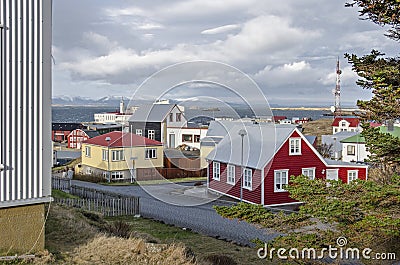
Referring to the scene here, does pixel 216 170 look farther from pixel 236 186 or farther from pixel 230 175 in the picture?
pixel 236 186

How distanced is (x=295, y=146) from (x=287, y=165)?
101cm

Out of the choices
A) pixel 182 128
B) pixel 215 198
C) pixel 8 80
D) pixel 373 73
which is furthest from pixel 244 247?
pixel 215 198

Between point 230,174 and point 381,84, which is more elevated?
point 381,84

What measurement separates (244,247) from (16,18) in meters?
9.15

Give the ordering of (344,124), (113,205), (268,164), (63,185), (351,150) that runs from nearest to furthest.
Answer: (113,205)
(268,164)
(63,185)
(351,150)
(344,124)

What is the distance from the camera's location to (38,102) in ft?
26.8

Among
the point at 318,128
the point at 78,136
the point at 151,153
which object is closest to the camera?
the point at 151,153

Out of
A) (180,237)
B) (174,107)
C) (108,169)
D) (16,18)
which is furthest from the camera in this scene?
(108,169)

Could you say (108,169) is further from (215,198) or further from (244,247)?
(244,247)

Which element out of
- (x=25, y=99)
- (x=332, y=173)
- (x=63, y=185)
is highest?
(x=25, y=99)

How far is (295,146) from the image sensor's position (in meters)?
22.9

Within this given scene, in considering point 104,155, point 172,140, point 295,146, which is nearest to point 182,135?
point 172,140

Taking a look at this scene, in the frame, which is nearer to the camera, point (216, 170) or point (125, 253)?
point (125, 253)

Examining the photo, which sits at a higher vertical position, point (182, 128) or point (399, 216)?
point (182, 128)
